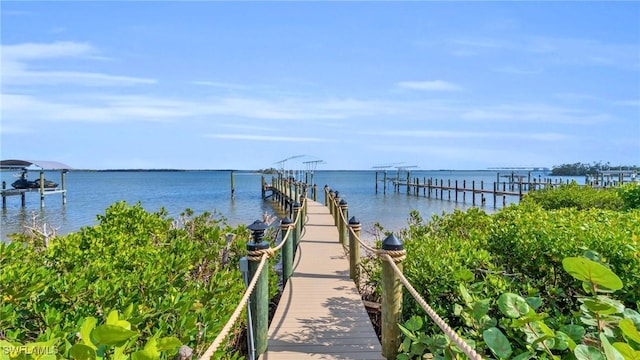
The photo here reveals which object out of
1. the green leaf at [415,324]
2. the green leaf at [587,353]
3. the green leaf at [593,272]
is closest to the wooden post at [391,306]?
the green leaf at [415,324]

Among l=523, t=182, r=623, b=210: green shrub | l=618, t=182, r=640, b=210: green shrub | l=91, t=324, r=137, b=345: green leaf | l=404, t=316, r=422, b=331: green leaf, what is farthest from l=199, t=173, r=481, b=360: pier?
l=523, t=182, r=623, b=210: green shrub

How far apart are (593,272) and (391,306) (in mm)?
1831

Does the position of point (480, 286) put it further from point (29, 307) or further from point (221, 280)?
point (29, 307)

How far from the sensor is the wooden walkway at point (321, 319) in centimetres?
389

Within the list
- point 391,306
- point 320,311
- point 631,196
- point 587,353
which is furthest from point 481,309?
point 631,196

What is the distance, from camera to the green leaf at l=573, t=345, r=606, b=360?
1.61 metres

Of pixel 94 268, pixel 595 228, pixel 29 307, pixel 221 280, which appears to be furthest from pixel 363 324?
pixel 29 307

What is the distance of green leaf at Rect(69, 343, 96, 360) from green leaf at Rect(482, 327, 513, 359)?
5.73ft

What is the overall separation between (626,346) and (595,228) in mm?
2811

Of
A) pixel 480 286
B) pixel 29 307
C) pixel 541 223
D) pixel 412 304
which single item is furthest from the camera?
pixel 541 223

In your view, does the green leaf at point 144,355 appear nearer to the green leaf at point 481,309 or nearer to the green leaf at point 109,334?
the green leaf at point 109,334

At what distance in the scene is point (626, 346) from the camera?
4.87ft

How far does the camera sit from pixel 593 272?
1.87 meters

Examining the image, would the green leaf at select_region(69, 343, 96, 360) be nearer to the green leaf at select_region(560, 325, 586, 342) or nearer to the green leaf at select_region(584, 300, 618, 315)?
the green leaf at select_region(584, 300, 618, 315)
